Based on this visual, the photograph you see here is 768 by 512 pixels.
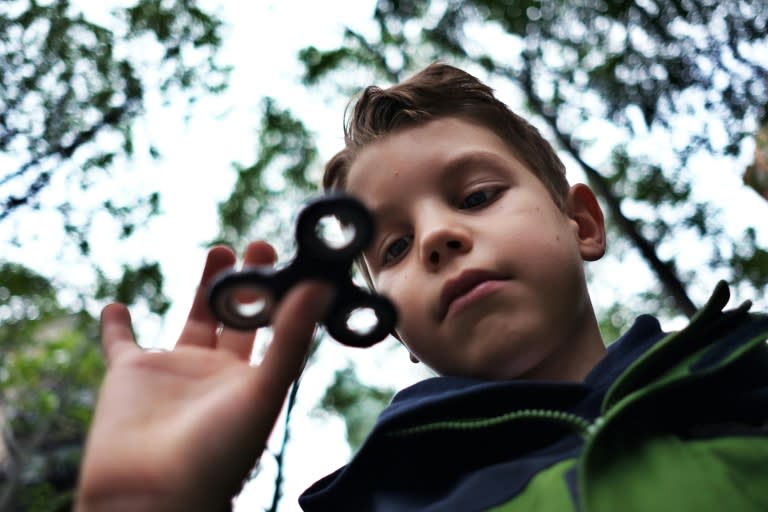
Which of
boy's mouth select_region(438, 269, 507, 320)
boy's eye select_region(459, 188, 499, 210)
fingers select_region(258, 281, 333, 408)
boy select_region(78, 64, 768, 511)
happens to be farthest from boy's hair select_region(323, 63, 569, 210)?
fingers select_region(258, 281, 333, 408)

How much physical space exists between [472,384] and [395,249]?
0.43m

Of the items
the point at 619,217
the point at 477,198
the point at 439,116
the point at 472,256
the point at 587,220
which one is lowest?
the point at 619,217

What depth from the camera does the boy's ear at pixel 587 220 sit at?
2.02m

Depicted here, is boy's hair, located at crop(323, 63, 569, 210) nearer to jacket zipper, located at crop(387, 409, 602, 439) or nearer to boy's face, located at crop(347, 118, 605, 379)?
boy's face, located at crop(347, 118, 605, 379)

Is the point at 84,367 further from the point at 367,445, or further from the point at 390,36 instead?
the point at 367,445

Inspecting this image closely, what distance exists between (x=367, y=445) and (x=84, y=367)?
10.9 metres

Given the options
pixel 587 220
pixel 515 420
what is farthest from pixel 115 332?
pixel 587 220

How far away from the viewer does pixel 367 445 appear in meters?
1.43

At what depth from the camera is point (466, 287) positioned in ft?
4.93

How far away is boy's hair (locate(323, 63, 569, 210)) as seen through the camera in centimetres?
198

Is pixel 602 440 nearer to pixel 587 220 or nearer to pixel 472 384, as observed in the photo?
pixel 472 384

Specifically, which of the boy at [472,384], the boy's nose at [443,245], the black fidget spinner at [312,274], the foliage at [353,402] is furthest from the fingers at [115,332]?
the foliage at [353,402]

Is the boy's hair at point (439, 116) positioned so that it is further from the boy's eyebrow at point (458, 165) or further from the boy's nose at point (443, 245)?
the boy's nose at point (443, 245)

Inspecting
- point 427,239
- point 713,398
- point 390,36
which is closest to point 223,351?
point 427,239
